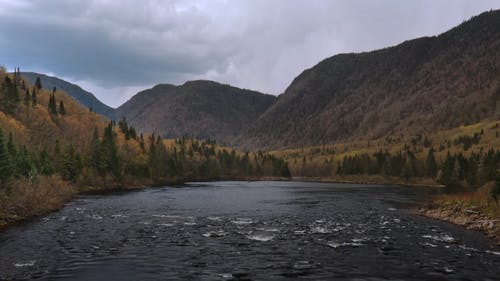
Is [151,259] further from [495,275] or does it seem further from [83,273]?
[495,275]

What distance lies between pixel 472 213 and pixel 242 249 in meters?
35.7

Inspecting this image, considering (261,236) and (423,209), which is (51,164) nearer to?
(261,236)

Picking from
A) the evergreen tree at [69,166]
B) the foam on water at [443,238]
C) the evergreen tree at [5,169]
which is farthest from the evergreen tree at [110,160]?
the foam on water at [443,238]

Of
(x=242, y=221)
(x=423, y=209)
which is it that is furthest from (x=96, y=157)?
(x=423, y=209)

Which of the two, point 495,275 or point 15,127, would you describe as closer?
point 495,275

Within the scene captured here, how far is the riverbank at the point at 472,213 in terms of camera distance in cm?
4672

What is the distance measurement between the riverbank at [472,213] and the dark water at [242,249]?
2.21 m

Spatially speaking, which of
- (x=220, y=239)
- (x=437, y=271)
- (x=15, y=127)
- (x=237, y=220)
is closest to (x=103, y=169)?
(x=15, y=127)

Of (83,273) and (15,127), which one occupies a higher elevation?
(15,127)

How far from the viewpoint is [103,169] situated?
130 metres

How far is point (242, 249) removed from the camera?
3609 centimetres

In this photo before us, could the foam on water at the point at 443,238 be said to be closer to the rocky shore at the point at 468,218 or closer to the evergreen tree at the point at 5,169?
the rocky shore at the point at 468,218

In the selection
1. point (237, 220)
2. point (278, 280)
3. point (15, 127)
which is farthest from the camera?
point (15, 127)

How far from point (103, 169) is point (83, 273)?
352 ft
